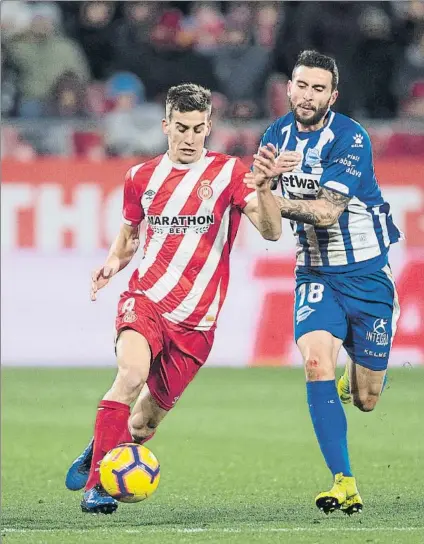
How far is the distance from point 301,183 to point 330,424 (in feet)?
4.33

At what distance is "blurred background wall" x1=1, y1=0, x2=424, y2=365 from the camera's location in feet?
44.4

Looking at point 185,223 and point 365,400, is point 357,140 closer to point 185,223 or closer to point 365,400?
point 185,223

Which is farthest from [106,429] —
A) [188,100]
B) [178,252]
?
[188,100]

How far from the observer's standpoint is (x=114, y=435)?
679 centimetres

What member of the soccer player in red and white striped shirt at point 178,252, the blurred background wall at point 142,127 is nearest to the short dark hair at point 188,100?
the soccer player in red and white striped shirt at point 178,252

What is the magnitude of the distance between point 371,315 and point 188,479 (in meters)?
1.67

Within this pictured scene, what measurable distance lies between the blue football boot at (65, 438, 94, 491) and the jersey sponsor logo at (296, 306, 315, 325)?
4.23 feet

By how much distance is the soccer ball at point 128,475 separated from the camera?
6.46 metres

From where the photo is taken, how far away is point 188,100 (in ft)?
23.1

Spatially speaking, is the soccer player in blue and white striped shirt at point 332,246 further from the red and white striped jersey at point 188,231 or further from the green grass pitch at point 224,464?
the green grass pitch at point 224,464

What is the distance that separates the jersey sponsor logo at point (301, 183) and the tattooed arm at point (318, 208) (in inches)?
4.0

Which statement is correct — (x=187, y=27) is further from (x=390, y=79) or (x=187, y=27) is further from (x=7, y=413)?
(x=7, y=413)

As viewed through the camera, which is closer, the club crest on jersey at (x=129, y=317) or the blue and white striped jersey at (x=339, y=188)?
the club crest on jersey at (x=129, y=317)

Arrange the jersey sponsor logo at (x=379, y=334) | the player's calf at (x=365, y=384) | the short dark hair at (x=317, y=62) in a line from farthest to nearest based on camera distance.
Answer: the player's calf at (x=365, y=384)
the jersey sponsor logo at (x=379, y=334)
the short dark hair at (x=317, y=62)
